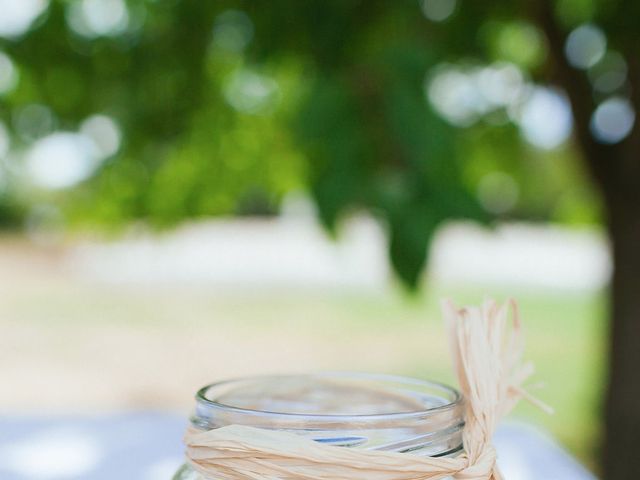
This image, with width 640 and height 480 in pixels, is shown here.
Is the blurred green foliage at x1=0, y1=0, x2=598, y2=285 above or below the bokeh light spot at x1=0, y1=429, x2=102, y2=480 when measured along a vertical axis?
above

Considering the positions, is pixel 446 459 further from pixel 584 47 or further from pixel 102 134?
pixel 584 47

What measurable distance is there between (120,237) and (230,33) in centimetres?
60

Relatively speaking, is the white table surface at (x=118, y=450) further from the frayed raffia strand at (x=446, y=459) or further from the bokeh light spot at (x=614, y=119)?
the bokeh light spot at (x=614, y=119)

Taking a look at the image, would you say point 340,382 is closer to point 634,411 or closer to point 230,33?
point 230,33

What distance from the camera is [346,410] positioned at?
370 millimetres

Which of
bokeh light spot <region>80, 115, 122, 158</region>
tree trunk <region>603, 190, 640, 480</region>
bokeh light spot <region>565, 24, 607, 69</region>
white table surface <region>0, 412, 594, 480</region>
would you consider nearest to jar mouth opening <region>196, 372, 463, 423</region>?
white table surface <region>0, 412, 594, 480</region>

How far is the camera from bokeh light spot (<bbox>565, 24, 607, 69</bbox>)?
1610mm

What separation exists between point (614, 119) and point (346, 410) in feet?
5.35

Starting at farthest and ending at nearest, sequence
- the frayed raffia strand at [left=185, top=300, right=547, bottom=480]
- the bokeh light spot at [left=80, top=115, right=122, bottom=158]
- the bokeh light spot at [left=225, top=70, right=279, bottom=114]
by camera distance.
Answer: the bokeh light spot at [left=225, top=70, right=279, bottom=114] → the bokeh light spot at [left=80, top=115, right=122, bottom=158] → the frayed raffia strand at [left=185, top=300, right=547, bottom=480]

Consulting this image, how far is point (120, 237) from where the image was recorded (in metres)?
1.79

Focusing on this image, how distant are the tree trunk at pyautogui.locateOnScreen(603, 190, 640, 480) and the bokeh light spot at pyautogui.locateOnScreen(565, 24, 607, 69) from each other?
0.30 meters

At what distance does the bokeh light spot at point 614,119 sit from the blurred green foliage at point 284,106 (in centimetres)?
16

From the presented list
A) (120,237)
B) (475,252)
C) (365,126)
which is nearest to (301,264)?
(475,252)

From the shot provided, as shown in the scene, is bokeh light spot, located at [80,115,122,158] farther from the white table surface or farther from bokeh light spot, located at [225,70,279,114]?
the white table surface
